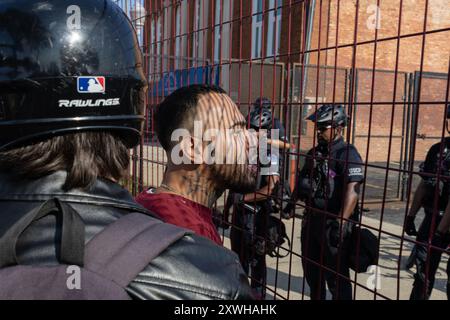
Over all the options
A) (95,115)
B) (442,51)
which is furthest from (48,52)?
(442,51)

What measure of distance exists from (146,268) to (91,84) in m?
0.55

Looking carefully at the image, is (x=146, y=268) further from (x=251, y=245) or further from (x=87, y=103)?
(x=251, y=245)

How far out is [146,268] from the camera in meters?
0.82

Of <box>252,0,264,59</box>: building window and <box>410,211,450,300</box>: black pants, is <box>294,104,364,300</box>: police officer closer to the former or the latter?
<box>410,211,450,300</box>: black pants

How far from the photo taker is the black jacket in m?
0.82

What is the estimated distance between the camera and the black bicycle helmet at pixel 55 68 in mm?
1039

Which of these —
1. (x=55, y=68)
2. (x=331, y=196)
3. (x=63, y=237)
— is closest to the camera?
(x=63, y=237)

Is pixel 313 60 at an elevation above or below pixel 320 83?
above

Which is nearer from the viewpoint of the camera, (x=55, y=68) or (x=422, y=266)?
(x=55, y=68)

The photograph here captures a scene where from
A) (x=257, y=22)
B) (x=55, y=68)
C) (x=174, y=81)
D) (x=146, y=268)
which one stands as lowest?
(x=146, y=268)

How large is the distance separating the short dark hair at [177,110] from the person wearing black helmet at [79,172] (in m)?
0.54

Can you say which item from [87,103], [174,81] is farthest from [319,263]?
[87,103]

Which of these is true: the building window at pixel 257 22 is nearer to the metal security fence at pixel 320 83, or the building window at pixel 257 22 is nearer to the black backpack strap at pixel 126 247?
the metal security fence at pixel 320 83

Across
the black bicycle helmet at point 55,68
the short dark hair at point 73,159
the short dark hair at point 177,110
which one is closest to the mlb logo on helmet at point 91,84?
the black bicycle helmet at point 55,68
